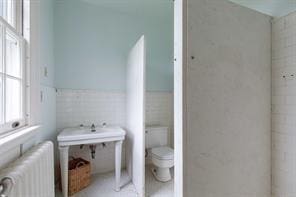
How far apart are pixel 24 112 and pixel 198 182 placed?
137 cm

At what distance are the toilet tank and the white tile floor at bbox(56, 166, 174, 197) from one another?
50cm

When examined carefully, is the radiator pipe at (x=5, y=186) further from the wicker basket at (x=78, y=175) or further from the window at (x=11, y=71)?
the wicker basket at (x=78, y=175)

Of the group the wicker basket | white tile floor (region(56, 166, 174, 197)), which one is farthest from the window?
white tile floor (region(56, 166, 174, 197))

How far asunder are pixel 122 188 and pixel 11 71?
1.78 meters

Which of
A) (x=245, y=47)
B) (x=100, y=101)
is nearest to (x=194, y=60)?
(x=245, y=47)

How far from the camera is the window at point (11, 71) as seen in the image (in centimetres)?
94

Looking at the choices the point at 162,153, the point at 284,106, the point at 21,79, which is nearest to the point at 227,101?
the point at 284,106

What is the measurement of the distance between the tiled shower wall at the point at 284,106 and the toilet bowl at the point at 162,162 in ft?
3.71

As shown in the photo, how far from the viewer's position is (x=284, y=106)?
122 cm

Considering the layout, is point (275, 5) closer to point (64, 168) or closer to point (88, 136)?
point (88, 136)

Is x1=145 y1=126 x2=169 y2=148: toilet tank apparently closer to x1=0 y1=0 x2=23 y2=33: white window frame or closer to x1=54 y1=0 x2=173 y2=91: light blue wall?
x1=54 y1=0 x2=173 y2=91: light blue wall

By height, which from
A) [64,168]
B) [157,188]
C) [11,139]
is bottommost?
[157,188]

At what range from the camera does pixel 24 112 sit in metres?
1.17

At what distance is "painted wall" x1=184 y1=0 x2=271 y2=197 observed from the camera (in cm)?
100
